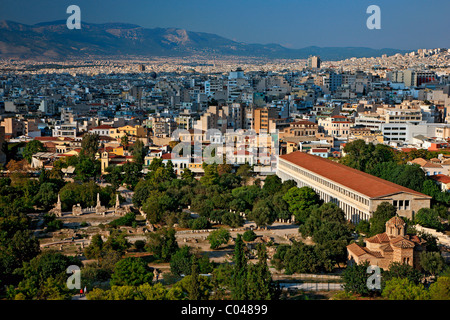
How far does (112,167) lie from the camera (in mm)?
30062

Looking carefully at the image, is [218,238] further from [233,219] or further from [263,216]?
[263,216]

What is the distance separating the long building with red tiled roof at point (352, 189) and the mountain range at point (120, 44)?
52661 mm

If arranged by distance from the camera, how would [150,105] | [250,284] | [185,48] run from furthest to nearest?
1. [185,48]
2. [150,105]
3. [250,284]

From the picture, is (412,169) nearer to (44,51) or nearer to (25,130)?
(25,130)

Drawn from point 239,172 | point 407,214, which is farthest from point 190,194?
point 407,214

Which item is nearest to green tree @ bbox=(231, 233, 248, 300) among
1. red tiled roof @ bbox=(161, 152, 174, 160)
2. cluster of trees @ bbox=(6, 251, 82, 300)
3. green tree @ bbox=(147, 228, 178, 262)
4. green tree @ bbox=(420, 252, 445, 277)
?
green tree @ bbox=(147, 228, 178, 262)

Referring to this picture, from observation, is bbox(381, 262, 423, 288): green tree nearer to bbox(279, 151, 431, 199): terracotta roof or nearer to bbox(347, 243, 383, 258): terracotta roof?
bbox(347, 243, 383, 258): terracotta roof

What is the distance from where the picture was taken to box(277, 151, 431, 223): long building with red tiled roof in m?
21.1

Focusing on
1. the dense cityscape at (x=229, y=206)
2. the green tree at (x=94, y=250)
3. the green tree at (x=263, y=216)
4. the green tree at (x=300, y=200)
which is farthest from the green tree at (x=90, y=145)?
the green tree at (x=94, y=250)

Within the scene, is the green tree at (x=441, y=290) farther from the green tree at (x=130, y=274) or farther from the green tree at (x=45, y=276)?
the green tree at (x=45, y=276)

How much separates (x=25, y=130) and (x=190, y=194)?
19962 mm

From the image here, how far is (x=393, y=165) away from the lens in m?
26.4

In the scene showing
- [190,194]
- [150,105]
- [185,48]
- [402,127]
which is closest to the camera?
[190,194]

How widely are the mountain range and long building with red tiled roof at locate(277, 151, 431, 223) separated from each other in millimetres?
52661
